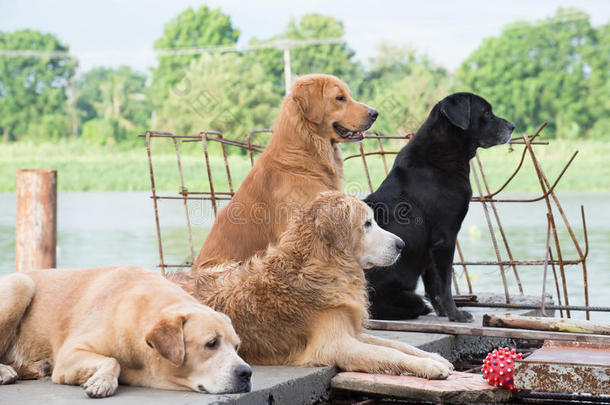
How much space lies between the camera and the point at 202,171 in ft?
94.7

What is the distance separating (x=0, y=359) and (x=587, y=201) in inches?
1068

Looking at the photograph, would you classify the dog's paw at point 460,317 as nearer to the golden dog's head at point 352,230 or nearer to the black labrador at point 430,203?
the black labrador at point 430,203

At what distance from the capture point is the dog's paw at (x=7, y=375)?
4191 millimetres

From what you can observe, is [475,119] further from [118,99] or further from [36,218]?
[118,99]

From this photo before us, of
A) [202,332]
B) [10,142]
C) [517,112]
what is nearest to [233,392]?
[202,332]

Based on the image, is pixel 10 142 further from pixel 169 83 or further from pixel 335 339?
pixel 335 339

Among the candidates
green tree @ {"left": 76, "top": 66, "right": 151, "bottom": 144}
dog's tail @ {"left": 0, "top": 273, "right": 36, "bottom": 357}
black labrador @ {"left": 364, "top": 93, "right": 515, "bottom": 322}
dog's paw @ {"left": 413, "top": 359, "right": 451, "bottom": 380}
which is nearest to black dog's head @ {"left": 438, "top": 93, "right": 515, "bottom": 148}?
black labrador @ {"left": 364, "top": 93, "right": 515, "bottom": 322}

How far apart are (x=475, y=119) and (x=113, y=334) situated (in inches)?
139

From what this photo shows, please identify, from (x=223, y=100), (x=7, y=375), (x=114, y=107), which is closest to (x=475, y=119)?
(x=7, y=375)

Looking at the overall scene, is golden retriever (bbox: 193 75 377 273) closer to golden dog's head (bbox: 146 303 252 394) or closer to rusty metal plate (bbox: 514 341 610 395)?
golden dog's head (bbox: 146 303 252 394)

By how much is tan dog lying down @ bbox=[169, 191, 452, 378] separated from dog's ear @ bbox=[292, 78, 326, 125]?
1280 mm

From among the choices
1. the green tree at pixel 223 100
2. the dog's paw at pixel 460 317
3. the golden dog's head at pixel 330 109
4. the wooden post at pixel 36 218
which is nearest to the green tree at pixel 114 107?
the green tree at pixel 223 100

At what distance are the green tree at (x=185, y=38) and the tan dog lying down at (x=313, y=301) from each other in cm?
4508

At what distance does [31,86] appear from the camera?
170 feet
